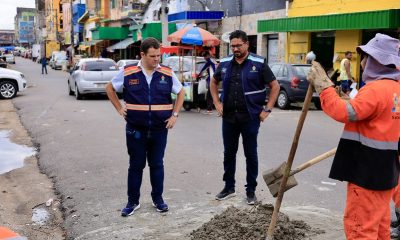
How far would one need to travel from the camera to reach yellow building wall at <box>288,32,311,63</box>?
2175 centimetres

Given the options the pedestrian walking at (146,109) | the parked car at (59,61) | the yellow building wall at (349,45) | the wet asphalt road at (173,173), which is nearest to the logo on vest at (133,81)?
the pedestrian walking at (146,109)

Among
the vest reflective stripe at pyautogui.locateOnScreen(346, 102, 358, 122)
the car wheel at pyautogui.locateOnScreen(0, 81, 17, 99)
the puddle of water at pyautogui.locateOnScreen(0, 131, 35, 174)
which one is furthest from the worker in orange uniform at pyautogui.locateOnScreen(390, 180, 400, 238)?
the car wheel at pyautogui.locateOnScreen(0, 81, 17, 99)

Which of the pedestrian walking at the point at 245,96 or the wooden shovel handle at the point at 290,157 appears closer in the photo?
the wooden shovel handle at the point at 290,157

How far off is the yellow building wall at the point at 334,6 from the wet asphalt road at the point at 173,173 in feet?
19.5

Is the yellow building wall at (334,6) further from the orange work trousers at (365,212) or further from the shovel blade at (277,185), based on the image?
the orange work trousers at (365,212)

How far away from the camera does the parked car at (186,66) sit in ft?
49.9

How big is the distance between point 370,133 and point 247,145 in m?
2.40

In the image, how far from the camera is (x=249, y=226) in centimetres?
464

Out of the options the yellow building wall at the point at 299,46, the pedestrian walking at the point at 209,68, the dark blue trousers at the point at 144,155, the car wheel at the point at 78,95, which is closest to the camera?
the dark blue trousers at the point at 144,155

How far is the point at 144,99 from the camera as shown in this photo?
5336 millimetres

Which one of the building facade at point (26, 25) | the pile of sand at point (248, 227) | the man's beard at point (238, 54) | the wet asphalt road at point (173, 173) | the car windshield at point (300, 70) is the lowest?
the wet asphalt road at point (173, 173)

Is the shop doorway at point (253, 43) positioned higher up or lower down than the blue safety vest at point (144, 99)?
higher up

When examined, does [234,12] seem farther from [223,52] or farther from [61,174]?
[61,174]

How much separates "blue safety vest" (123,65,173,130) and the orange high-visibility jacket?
226 cm
